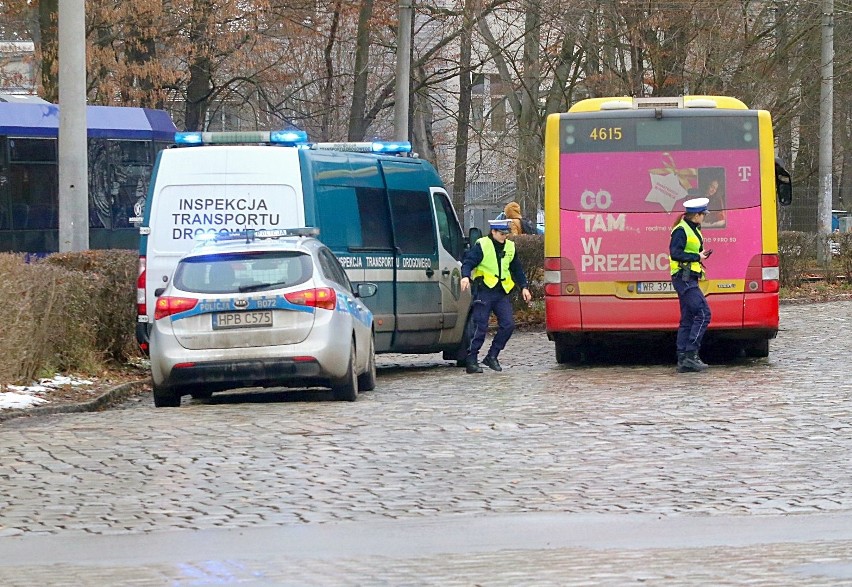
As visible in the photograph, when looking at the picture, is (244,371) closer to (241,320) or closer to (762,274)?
(241,320)

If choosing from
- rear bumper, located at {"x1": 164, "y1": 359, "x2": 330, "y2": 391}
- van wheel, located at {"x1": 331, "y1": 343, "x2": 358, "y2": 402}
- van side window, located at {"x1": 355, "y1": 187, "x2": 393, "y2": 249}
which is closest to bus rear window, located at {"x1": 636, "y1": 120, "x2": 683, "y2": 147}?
van side window, located at {"x1": 355, "y1": 187, "x2": 393, "y2": 249}

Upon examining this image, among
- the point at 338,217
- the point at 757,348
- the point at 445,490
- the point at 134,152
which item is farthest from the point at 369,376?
the point at 134,152

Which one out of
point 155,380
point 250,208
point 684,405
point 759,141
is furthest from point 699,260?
point 155,380

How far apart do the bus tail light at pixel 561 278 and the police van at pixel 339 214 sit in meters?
1.53

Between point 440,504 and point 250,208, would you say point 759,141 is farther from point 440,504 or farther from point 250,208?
point 440,504

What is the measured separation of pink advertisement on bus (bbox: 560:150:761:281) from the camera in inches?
650

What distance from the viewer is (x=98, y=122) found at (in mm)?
29094

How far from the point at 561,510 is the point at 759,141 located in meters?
9.02

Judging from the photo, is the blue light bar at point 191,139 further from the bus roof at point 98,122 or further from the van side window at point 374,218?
the bus roof at point 98,122

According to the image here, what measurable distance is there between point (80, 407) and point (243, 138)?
416 cm

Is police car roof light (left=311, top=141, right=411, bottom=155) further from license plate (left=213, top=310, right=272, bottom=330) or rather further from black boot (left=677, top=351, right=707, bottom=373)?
license plate (left=213, top=310, right=272, bottom=330)

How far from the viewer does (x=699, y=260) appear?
1560 cm

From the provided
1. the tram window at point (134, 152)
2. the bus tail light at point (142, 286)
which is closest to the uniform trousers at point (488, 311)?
the bus tail light at point (142, 286)

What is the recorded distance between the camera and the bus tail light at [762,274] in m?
16.4
